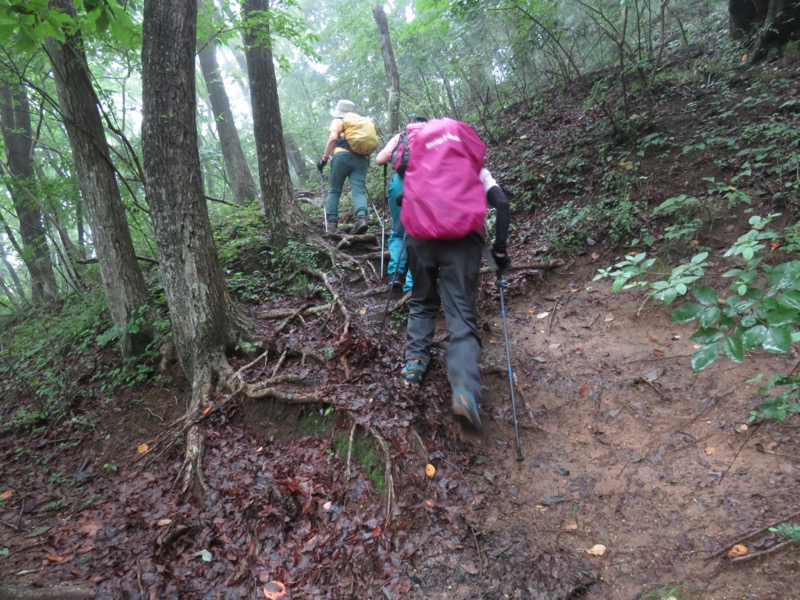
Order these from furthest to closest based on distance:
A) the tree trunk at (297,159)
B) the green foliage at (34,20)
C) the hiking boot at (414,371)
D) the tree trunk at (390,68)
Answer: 1. the tree trunk at (297,159)
2. the tree trunk at (390,68)
3. the hiking boot at (414,371)
4. the green foliage at (34,20)

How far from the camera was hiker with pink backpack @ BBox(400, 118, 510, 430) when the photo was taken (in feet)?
11.1

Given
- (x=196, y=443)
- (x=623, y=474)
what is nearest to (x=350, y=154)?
(x=196, y=443)

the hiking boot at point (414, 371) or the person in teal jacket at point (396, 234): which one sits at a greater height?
the person in teal jacket at point (396, 234)

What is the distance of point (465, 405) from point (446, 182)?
6.06ft

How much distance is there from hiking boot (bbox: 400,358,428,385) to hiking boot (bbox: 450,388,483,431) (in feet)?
1.58

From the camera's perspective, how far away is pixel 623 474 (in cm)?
303

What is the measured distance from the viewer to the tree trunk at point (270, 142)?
21.6 ft

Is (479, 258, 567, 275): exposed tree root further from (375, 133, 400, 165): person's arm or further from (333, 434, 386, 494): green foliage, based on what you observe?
(333, 434, 386, 494): green foliage

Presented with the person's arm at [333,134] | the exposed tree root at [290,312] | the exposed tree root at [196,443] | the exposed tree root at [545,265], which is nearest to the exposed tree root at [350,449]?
the exposed tree root at [196,443]

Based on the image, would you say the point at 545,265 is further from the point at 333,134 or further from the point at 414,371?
the point at 333,134

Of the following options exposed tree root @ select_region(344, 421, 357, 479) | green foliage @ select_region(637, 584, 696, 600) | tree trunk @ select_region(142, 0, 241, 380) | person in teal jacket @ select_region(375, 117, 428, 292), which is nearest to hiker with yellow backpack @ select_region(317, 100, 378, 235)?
person in teal jacket @ select_region(375, 117, 428, 292)

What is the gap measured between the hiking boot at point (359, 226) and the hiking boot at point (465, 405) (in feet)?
15.0

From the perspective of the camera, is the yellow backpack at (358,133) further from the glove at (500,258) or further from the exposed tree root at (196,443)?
the exposed tree root at (196,443)

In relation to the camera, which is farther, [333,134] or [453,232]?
[333,134]
